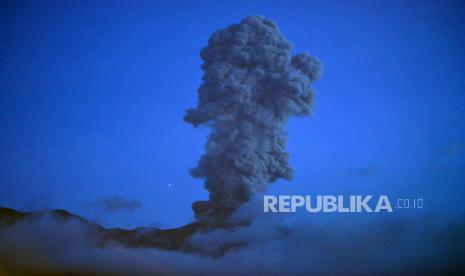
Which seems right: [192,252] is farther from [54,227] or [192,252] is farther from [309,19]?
[309,19]

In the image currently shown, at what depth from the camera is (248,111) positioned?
444 centimetres

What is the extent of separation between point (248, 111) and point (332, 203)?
3.96 feet

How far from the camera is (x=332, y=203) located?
4.49 meters

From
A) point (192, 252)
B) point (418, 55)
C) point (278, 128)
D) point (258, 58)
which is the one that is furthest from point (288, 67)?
point (192, 252)

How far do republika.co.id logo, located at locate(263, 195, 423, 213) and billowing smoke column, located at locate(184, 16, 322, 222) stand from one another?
0.65 feet

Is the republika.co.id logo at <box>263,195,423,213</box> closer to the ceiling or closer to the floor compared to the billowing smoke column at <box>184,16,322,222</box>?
closer to the floor

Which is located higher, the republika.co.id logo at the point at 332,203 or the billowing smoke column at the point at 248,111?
the billowing smoke column at the point at 248,111

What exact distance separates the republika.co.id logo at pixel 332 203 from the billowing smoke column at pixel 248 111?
20 cm

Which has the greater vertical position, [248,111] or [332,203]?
[248,111]

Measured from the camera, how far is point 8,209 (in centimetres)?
457

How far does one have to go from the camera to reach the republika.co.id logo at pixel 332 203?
176 inches

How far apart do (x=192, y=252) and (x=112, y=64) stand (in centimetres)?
201

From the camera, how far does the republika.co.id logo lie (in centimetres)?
447

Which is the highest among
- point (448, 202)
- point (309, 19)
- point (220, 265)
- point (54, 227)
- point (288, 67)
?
point (309, 19)
